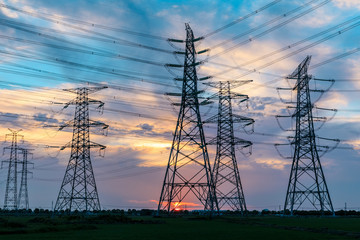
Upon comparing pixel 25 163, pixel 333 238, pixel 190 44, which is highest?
pixel 190 44

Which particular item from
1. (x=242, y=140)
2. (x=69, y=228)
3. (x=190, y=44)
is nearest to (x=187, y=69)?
(x=190, y=44)

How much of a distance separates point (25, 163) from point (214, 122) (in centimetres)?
5407

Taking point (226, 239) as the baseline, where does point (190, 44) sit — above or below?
above

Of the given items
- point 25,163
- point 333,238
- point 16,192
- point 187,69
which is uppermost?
point 187,69

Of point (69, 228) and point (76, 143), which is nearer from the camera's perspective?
point (69, 228)

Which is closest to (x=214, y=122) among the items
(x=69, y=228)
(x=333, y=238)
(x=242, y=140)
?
(x=242, y=140)

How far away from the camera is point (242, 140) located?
74.1m

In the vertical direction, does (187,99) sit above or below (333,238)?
above

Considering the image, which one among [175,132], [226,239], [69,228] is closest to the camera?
[226,239]

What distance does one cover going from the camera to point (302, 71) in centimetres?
7888

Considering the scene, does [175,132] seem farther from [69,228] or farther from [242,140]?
[69,228]

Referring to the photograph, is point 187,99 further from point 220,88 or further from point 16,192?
point 16,192

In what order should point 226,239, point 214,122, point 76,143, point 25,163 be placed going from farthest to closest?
point 25,163 → point 214,122 → point 76,143 → point 226,239

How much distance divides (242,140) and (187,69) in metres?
18.7
